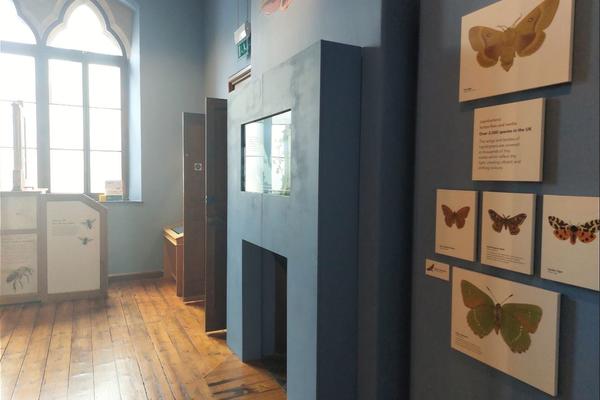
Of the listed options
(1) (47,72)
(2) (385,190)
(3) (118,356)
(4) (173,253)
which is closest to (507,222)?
(2) (385,190)

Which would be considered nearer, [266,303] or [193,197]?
[266,303]

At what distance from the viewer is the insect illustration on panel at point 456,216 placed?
1.60 m

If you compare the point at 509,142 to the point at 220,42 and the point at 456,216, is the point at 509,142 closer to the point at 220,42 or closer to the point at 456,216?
the point at 456,216

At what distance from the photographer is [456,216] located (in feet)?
5.38

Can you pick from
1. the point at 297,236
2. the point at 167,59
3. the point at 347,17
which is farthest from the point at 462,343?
the point at 167,59

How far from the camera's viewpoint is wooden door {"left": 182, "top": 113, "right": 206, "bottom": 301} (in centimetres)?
402

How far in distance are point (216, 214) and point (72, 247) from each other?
6.13 feet

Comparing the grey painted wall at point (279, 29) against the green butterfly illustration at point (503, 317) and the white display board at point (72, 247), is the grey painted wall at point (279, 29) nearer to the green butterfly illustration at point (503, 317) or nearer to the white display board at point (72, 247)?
the green butterfly illustration at point (503, 317)

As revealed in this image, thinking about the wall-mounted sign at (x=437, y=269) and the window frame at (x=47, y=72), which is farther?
the window frame at (x=47, y=72)

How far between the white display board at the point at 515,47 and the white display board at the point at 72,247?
13.0ft

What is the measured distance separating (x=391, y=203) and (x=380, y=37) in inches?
28.2

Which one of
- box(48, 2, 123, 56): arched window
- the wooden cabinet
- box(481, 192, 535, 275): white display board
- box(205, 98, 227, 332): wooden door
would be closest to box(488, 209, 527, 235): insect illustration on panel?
box(481, 192, 535, 275): white display board

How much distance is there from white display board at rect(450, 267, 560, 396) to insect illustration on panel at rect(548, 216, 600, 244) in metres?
0.19

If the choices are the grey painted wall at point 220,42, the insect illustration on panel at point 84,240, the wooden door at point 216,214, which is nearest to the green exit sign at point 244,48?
the grey painted wall at point 220,42
